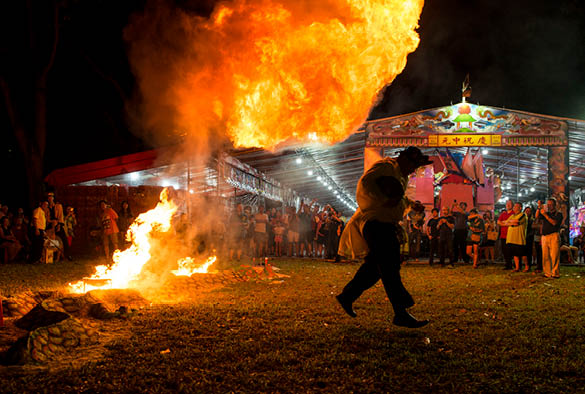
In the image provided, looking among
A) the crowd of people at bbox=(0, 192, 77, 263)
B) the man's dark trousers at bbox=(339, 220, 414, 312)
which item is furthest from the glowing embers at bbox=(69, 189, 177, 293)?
the crowd of people at bbox=(0, 192, 77, 263)

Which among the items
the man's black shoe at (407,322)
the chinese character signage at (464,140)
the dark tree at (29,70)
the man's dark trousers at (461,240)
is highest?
the dark tree at (29,70)

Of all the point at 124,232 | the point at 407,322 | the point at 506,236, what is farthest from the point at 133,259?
the point at 506,236

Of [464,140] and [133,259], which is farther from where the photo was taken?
[464,140]

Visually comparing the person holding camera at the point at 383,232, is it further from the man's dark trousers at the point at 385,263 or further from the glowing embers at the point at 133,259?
the glowing embers at the point at 133,259

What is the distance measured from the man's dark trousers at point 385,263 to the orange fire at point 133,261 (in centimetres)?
469

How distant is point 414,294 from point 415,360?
153 inches

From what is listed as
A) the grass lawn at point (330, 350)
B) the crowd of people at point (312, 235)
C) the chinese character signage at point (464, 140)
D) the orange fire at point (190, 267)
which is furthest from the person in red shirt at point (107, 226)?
the chinese character signage at point (464, 140)

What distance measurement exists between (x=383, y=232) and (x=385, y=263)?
0.34m

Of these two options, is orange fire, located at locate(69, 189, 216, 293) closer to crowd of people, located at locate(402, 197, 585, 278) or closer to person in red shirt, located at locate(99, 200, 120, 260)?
person in red shirt, located at locate(99, 200, 120, 260)

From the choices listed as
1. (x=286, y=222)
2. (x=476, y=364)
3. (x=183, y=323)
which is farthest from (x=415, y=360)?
(x=286, y=222)

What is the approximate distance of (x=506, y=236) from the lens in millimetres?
12602

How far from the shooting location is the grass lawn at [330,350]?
3.00 m

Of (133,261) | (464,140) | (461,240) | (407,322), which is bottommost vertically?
(407,322)

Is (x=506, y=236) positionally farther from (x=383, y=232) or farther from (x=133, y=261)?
(x=133, y=261)
